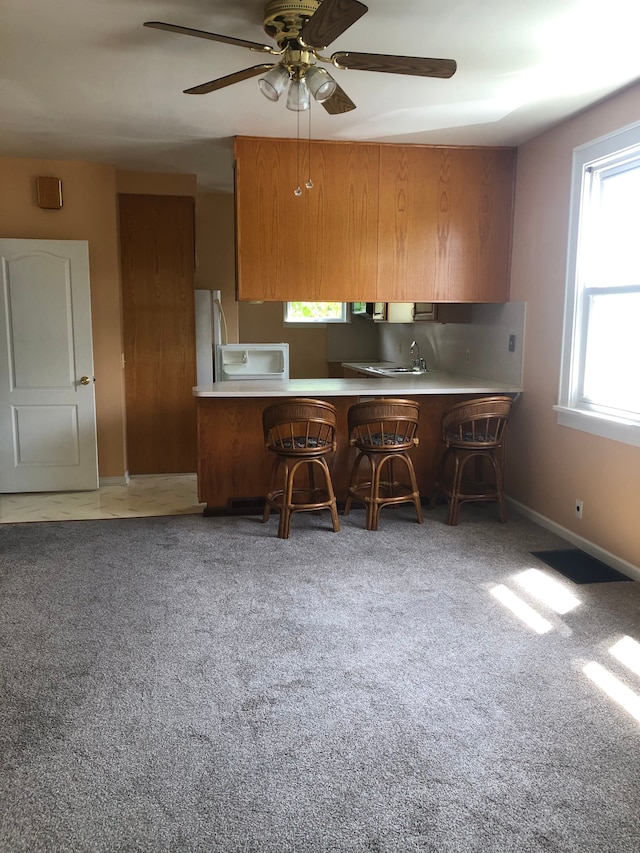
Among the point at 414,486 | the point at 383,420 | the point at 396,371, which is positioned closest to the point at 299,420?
the point at 383,420

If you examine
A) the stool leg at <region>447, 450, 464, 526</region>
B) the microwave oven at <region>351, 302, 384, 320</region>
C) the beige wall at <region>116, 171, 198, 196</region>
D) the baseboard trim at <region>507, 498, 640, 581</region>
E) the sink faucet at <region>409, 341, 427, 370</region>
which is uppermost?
the beige wall at <region>116, 171, 198, 196</region>

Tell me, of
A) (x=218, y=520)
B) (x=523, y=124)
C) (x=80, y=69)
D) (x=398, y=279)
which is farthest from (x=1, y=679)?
(x=523, y=124)

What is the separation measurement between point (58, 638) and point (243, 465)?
1.99 metres

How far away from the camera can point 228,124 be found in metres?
4.09

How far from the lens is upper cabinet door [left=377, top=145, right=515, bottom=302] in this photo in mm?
4660

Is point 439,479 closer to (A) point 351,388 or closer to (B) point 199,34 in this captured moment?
(A) point 351,388

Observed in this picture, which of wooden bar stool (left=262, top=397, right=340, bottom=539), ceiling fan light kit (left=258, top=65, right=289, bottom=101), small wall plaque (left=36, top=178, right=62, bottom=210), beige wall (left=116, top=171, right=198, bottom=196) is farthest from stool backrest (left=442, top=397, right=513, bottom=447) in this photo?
small wall plaque (left=36, top=178, right=62, bottom=210)

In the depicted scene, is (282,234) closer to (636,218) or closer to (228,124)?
(228,124)

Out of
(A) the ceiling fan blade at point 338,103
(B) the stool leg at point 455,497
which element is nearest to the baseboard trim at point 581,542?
(B) the stool leg at point 455,497

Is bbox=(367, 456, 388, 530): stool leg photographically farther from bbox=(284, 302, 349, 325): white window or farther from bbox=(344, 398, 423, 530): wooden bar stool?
bbox=(284, 302, 349, 325): white window

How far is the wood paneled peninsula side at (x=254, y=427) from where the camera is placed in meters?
4.48

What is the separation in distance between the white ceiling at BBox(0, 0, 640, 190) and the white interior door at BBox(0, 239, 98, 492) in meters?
0.83

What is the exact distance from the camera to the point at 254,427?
15.0 ft

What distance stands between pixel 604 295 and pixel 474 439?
120 centimetres
